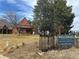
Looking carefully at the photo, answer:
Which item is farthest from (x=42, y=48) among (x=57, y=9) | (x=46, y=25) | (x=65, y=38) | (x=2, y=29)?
(x=2, y=29)

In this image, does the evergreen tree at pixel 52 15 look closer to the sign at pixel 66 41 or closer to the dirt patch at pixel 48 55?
the sign at pixel 66 41

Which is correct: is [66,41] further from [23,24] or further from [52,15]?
[23,24]

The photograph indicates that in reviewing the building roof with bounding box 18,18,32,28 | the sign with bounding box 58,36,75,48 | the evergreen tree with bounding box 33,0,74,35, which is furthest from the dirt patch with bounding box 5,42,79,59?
the building roof with bounding box 18,18,32,28

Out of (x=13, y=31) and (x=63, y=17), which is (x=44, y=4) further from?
(x=13, y=31)

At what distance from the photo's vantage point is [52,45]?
26453mm

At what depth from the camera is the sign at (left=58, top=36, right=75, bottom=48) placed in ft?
88.6

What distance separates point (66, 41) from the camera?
27.5 m

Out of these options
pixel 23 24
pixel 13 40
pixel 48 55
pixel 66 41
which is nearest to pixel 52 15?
pixel 13 40

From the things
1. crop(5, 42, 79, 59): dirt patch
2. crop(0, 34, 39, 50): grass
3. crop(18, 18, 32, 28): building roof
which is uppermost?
crop(18, 18, 32, 28): building roof

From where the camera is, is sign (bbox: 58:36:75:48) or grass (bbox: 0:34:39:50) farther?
grass (bbox: 0:34:39:50)

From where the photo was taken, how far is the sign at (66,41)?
88.6 feet

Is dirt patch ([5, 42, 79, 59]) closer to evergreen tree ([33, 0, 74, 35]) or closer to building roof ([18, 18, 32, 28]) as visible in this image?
evergreen tree ([33, 0, 74, 35])

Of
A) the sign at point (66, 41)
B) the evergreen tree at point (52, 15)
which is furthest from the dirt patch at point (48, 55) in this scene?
the evergreen tree at point (52, 15)

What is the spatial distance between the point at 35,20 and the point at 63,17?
5767 millimetres
